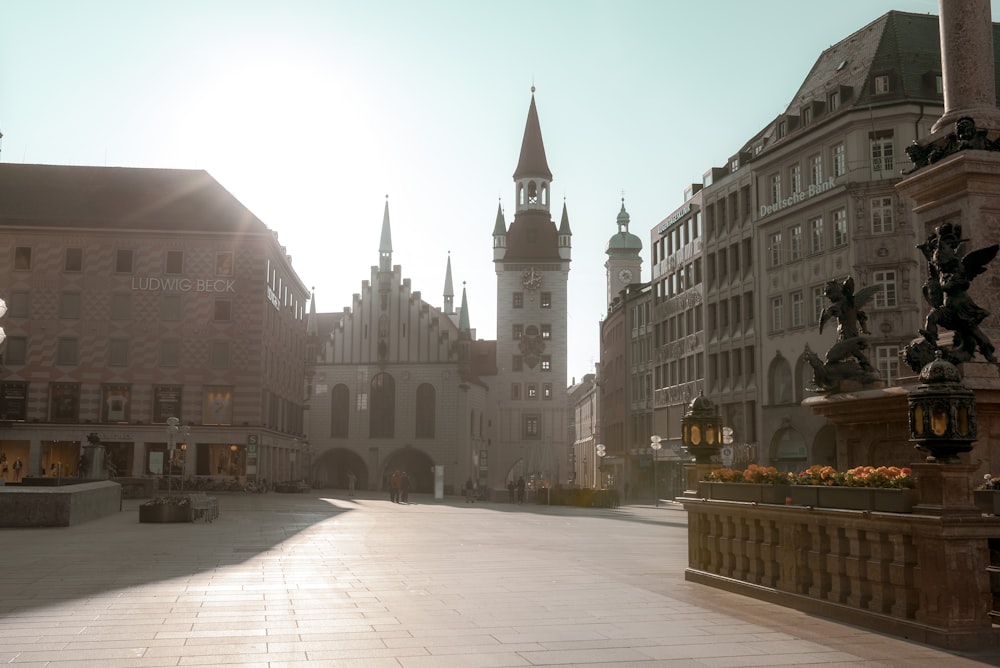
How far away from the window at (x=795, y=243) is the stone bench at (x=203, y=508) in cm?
2977

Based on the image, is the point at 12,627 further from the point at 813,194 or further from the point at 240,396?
the point at 240,396

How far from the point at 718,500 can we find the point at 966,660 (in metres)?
5.32

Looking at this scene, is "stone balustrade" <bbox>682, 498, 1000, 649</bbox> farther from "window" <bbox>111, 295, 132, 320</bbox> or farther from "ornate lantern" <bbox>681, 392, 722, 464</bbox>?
"window" <bbox>111, 295, 132, 320</bbox>

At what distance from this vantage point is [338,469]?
8975 centimetres

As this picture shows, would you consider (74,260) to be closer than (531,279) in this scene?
Yes

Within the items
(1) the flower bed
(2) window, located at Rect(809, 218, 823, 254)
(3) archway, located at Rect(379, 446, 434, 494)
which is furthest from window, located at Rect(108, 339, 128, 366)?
(1) the flower bed

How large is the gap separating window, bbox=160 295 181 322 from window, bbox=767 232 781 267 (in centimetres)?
3521

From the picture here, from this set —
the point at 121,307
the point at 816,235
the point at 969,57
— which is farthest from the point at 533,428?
the point at 969,57

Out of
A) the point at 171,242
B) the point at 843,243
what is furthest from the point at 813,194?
the point at 171,242

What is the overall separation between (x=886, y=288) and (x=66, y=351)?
152 ft

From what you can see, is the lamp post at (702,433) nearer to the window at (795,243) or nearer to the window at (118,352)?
the window at (795,243)

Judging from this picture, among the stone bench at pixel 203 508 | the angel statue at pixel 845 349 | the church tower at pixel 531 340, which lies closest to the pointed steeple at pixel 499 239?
the church tower at pixel 531 340

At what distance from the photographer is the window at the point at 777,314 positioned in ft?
160

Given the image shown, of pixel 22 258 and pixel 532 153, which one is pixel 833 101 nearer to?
pixel 22 258
